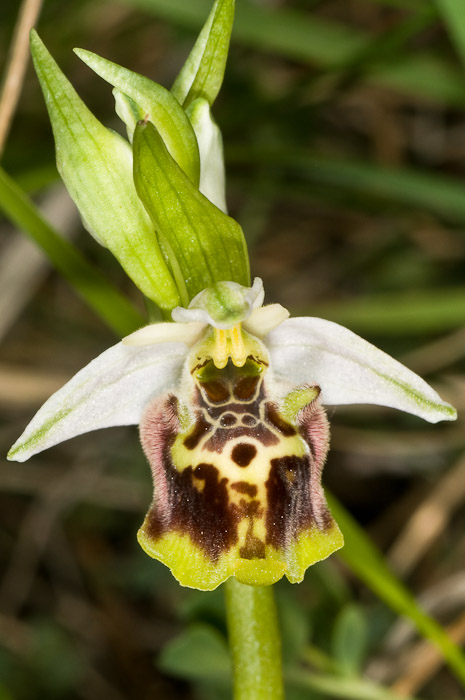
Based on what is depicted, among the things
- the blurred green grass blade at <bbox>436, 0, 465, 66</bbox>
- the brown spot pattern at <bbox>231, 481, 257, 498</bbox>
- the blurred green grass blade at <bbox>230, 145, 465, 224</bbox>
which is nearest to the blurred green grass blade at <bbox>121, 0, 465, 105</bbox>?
the blurred green grass blade at <bbox>230, 145, 465, 224</bbox>

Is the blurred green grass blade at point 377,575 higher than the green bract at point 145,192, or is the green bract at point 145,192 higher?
the green bract at point 145,192

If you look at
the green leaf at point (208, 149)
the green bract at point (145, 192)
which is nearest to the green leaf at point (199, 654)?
the green bract at point (145, 192)

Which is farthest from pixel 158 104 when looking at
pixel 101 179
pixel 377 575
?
pixel 377 575

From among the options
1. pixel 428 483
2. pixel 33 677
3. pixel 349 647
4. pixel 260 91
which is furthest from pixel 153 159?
pixel 260 91

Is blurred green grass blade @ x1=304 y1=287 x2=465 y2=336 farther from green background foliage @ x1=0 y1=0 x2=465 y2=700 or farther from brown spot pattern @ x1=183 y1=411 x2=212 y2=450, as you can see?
brown spot pattern @ x1=183 y1=411 x2=212 y2=450

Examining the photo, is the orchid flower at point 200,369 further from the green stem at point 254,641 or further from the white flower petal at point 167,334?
the green stem at point 254,641

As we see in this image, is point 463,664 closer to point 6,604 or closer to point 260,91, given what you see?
point 6,604

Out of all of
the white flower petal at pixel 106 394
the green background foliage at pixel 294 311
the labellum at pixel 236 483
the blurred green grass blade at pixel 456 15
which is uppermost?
the blurred green grass blade at pixel 456 15

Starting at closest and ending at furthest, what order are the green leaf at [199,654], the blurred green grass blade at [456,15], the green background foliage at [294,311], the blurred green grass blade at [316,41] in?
the green leaf at [199,654], the blurred green grass blade at [456,15], the green background foliage at [294,311], the blurred green grass blade at [316,41]

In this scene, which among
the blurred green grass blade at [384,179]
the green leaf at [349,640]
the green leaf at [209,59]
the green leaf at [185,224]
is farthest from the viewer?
the blurred green grass blade at [384,179]
